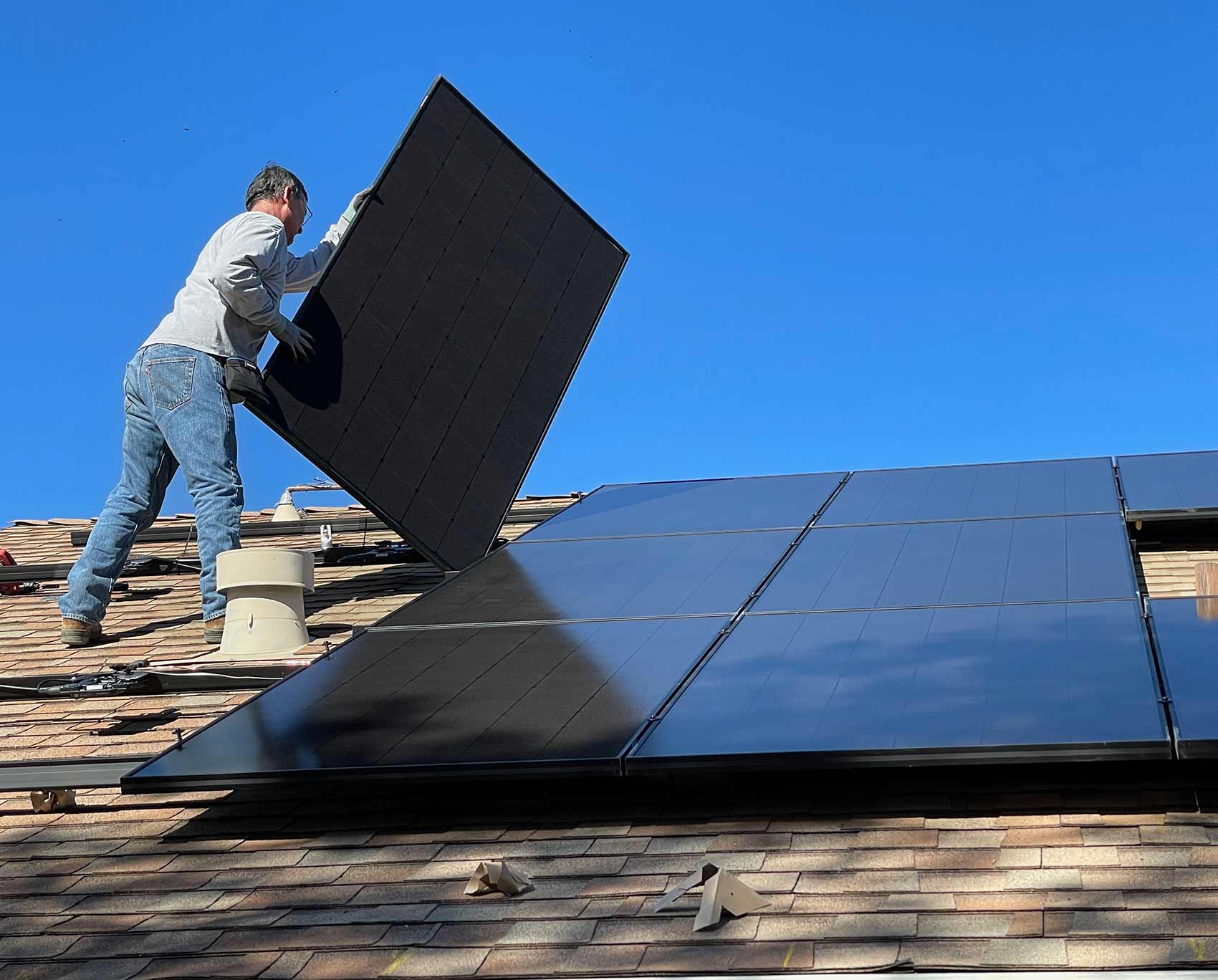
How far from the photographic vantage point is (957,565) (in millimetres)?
5957

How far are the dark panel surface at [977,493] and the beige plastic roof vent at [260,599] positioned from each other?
2564 millimetres

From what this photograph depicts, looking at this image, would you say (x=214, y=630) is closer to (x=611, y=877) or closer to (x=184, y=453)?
(x=184, y=453)

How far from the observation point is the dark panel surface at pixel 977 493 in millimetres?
7051

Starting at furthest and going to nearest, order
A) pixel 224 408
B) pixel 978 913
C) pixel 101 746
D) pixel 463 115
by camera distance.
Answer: pixel 463 115
pixel 224 408
pixel 101 746
pixel 978 913

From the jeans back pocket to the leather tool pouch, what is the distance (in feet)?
0.74

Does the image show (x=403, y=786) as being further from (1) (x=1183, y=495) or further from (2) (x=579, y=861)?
(1) (x=1183, y=495)

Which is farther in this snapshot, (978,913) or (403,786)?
(403,786)

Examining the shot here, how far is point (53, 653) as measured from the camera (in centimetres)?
762

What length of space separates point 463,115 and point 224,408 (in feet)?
7.64

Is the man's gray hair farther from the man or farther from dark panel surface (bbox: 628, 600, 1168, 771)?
dark panel surface (bbox: 628, 600, 1168, 771)

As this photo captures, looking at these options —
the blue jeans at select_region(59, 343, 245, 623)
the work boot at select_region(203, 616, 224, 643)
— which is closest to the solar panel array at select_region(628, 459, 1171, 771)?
the work boot at select_region(203, 616, 224, 643)

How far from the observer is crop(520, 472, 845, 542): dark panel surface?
25.3ft

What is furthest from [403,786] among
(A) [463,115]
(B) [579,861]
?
(A) [463,115]

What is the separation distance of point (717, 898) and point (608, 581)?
3.01m
